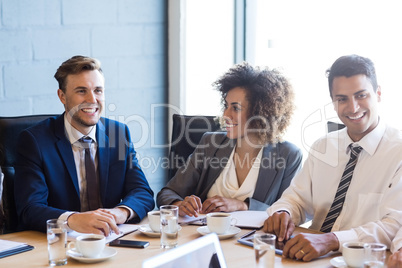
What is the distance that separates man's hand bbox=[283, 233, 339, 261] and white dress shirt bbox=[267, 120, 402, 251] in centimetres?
4

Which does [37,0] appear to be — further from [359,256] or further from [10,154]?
[359,256]

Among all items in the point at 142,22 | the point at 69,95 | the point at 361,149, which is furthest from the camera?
the point at 142,22

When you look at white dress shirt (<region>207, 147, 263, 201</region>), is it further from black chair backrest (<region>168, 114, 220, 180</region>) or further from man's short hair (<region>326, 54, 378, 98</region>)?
man's short hair (<region>326, 54, 378, 98</region>)

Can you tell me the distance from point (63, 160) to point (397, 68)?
4.84 feet

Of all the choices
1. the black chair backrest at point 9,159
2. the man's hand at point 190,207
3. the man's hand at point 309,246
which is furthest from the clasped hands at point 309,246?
the black chair backrest at point 9,159

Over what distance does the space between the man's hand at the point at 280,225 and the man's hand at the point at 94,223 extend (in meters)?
0.50

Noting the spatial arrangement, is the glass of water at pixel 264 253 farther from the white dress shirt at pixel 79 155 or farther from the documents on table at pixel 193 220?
the white dress shirt at pixel 79 155

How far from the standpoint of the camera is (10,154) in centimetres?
250

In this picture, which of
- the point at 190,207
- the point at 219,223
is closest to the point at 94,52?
the point at 190,207

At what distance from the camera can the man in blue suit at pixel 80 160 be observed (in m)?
2.35

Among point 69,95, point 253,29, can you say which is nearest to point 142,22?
point 253,29

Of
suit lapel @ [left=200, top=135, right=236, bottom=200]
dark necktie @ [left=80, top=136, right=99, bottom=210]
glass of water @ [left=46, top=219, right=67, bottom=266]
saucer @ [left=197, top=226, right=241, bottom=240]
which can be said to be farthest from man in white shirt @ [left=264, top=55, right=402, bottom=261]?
dark necktie @ [left=80, top=136, right=99, bottom=210]

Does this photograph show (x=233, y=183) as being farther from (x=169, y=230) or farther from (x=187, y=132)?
(x=169, y=230)

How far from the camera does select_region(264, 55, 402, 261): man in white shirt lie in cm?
201
